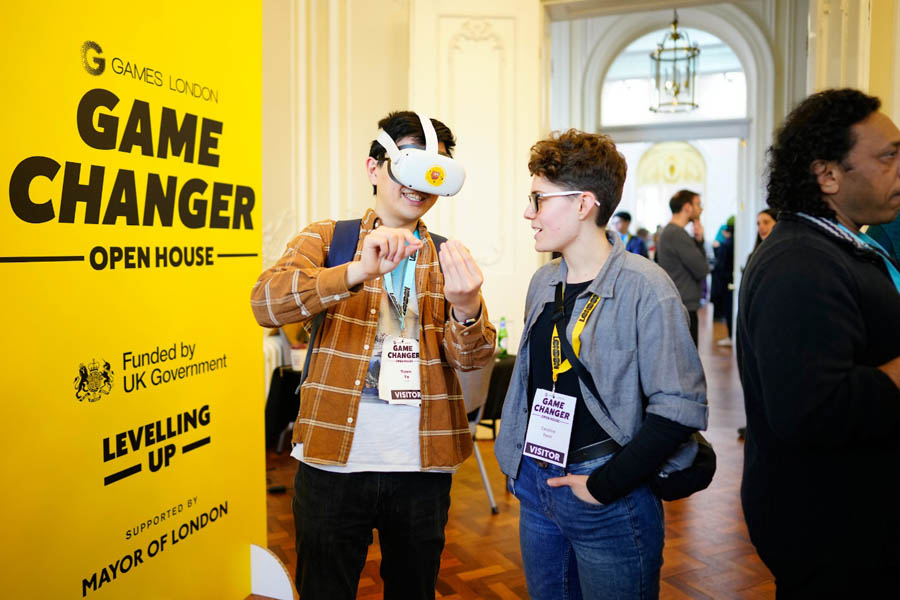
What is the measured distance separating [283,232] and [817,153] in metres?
4.02

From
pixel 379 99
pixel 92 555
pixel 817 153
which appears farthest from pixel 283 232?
pixel 817 153

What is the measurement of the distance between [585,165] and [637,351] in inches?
16.1

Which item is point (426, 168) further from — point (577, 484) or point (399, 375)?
point (577, 484)

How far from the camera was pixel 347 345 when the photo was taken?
156cm

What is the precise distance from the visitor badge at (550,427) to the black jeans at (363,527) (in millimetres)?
262

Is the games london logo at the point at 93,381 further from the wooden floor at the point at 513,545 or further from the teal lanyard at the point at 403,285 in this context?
the wooden floor at the point at 513,545

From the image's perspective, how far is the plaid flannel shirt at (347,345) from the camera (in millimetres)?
1469

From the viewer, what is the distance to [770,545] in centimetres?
129

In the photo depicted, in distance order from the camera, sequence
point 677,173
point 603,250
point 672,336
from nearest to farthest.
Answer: point 672,336
point 603,250
point 677,173

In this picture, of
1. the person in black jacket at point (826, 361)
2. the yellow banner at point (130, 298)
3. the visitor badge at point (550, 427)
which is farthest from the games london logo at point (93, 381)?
the person in black jacket at point (826, 361)

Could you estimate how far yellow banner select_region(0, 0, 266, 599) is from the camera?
5.39ft

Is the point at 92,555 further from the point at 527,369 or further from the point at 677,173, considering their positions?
the point at 677,173

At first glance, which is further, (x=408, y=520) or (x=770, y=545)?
(x=408, y=520)

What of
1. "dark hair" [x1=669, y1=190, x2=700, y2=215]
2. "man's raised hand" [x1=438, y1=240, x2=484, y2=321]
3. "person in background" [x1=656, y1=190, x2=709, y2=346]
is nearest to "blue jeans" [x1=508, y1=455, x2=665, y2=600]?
"man's raised hand" [x1=438, y1=240, x2=484, y2=321]
